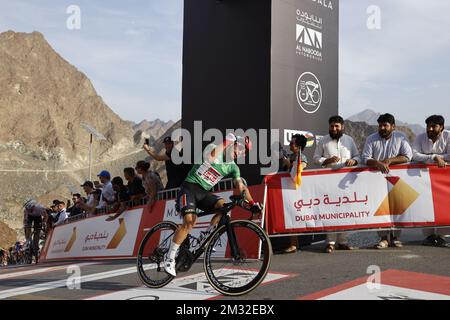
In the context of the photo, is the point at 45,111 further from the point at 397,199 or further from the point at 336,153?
the point at 397,199

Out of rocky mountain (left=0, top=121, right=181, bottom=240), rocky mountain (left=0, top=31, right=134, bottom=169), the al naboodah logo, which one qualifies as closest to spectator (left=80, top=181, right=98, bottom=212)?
the al naboodah logo

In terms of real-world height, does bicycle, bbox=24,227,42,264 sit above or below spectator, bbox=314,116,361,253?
below

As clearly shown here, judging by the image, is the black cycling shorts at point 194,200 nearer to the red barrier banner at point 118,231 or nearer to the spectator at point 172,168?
the red barrier banner at point 118,231

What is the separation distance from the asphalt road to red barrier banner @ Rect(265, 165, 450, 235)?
433 millimetres

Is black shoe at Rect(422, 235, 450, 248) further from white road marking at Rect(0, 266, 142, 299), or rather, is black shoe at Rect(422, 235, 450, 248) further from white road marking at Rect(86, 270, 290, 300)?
white road marking at Rect(0, 266, 142, 299)

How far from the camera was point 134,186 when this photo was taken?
978 centimetres

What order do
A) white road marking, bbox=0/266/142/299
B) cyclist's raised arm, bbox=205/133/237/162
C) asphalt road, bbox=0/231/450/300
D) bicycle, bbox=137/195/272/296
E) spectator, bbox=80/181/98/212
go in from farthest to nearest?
spectator, bbox=80/181/98/212
white road marking, bbox=0/266/142/299
cyclist's raised arm, bbox=205/133/237/162
asphalt road, bbox=0/231/450/300
bicycle, bbox=137/195/272/296

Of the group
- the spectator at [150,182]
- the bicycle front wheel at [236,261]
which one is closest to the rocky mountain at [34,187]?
the spectator at [150,182]

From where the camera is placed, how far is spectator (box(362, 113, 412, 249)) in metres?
7.34

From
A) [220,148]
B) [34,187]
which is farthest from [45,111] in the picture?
[220,148]

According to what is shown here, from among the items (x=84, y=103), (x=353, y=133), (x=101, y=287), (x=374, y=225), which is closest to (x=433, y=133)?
(x=374, y=225)

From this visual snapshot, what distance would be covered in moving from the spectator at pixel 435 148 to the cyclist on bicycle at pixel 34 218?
441 inches
